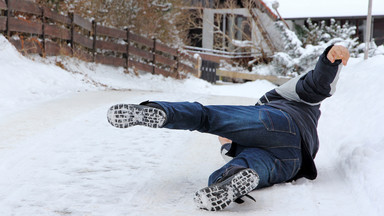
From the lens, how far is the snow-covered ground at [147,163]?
284cm

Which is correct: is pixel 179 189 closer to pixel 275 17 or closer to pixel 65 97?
pixel 65 97

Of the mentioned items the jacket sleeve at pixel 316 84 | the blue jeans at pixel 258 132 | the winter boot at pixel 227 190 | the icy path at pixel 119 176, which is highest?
the jacket sleeve at pixel 316 84

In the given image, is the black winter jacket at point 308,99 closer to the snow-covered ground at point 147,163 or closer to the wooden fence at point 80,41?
the snow-covered ground at point 147,163

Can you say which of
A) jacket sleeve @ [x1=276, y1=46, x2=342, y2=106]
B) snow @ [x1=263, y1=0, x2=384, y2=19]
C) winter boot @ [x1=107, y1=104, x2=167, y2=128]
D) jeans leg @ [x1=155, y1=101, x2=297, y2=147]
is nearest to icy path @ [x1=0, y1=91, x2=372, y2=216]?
jeans leg @ [x1=155, y1=101, x2=297, y2=147]

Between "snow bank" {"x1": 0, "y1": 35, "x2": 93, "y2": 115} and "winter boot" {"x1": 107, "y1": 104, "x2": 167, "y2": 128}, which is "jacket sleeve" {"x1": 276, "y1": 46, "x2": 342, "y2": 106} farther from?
"snow bank" {"x1": 0, "y1": 35, "x2": 93, "y2": 115}

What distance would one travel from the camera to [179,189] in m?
3.21

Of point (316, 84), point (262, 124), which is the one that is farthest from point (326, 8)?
point (262, 124)

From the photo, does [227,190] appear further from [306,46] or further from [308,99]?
[306,46]

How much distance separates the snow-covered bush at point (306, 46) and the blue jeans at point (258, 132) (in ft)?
45.4

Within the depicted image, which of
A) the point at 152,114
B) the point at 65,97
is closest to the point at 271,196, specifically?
the point at 152,114

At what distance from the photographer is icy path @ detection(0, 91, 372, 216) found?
280 centimetres

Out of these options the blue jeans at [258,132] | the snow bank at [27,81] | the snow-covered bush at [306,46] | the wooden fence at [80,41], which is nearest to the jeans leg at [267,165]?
the blue jeans at [258,132]

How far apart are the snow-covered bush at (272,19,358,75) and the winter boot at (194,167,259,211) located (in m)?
14.4

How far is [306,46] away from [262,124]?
15.2 metres
